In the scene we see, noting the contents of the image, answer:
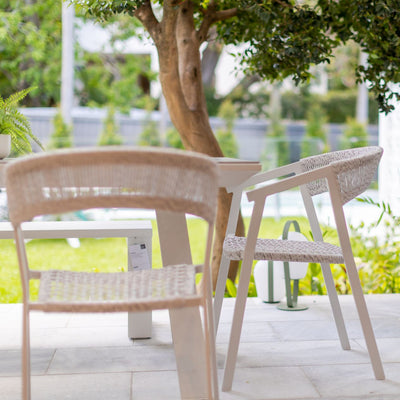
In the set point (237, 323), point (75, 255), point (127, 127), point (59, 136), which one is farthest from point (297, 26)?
point (127, 127)

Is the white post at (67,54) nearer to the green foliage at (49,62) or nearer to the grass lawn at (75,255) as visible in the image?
the green foliage at (49,62)

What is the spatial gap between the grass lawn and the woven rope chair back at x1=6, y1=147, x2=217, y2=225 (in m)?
2.75

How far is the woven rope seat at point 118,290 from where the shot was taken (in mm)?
1217

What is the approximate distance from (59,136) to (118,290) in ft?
23.4

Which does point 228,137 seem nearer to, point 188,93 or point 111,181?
point 188,93

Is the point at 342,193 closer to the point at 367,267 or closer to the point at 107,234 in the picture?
the point at 107,234

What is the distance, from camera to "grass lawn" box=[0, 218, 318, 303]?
449 cm

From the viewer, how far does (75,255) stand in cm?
563

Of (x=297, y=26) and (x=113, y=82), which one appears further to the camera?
(x=113, y=82)

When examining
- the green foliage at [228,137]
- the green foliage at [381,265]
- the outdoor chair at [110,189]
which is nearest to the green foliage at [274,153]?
the green foliage at [228,137]

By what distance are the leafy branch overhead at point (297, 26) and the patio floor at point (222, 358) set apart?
1061 mm

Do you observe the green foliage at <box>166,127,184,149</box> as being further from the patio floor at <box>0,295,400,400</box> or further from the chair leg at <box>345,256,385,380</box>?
the chair leg at <box>345,256,385,380</box>

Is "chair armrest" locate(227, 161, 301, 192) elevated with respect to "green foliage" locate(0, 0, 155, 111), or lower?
lower

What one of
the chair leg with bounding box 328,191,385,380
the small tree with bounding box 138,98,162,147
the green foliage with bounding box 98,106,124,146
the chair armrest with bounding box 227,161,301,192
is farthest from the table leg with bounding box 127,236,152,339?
the small tree with bounding box 138,98,162,147
